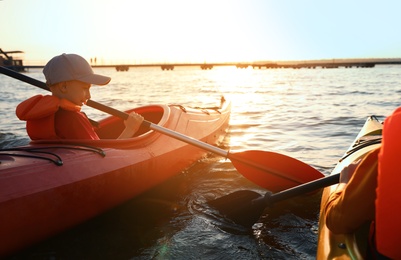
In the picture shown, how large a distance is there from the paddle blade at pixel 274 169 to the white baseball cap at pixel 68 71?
78.4 inches

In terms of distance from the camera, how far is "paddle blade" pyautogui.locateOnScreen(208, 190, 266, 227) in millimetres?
3590

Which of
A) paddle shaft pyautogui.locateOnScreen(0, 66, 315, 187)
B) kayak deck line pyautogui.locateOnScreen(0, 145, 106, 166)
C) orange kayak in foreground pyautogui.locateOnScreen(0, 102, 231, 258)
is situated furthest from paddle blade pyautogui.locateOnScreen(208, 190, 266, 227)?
kayak deck line pyautogui.locateOnScreen(0, 145, 106, 166)

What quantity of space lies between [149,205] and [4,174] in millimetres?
1781

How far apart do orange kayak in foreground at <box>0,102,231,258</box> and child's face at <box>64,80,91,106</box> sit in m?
0.41

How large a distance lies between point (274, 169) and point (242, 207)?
839 mm

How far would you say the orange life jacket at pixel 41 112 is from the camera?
10.5ft

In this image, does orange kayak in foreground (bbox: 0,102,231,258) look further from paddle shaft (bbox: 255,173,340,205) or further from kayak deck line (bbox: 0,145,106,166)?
paddle shaft (bbox: 255,173,340,205)

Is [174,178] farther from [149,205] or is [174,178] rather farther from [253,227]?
[253,227]

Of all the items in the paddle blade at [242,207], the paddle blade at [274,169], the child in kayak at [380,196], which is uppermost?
the child in kayak at [380,196]

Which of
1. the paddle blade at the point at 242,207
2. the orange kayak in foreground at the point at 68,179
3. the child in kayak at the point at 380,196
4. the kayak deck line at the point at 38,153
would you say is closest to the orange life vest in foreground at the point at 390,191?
the child in kayak at the point at 380,196

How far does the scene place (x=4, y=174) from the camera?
107 inches

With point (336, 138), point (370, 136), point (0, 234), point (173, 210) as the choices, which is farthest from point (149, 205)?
point (336, 138)

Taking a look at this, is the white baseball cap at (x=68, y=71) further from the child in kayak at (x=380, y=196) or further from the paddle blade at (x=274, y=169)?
the child in kayak at (x=380, y=196)

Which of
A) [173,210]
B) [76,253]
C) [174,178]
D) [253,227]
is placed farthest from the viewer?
[174,178]
